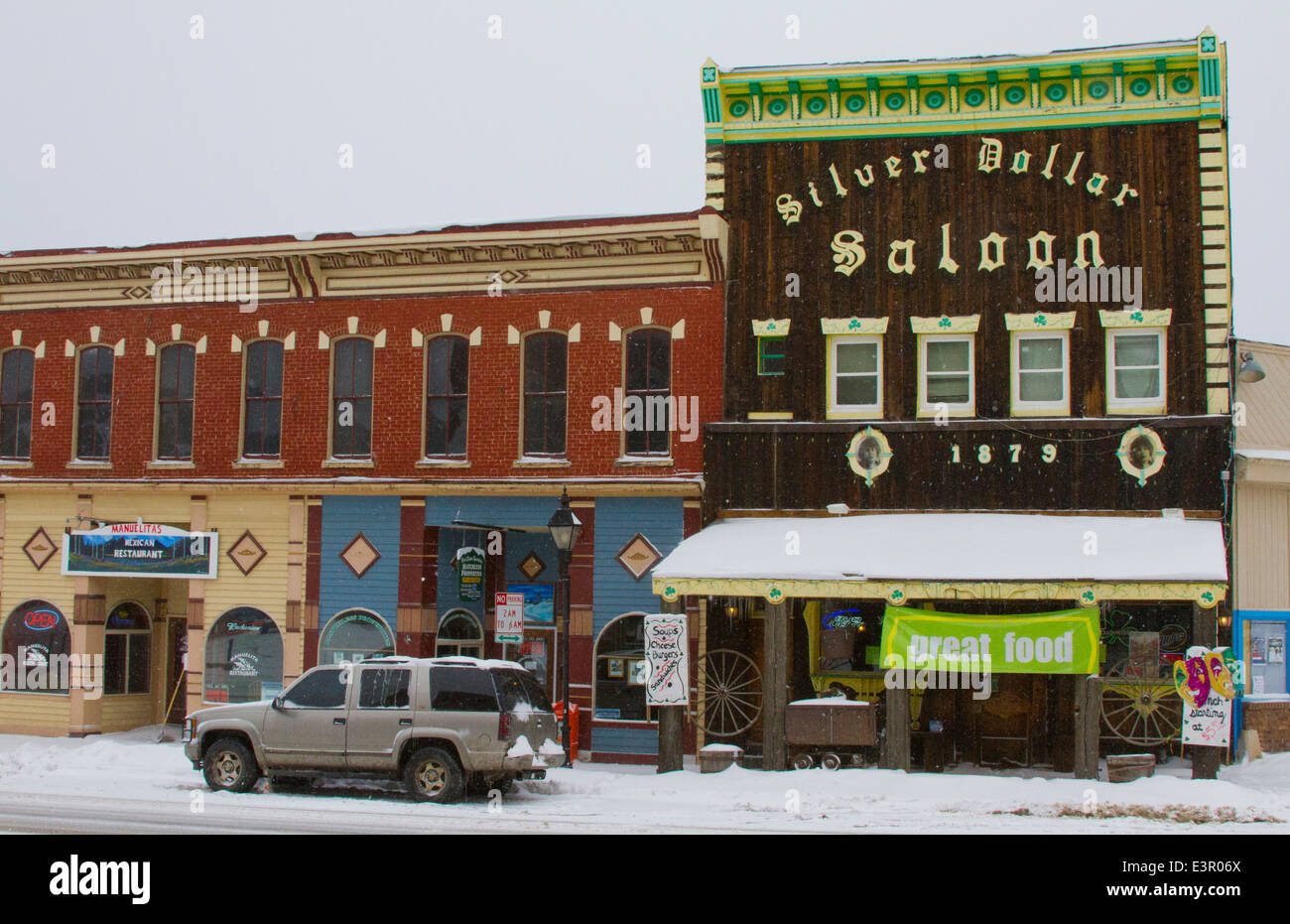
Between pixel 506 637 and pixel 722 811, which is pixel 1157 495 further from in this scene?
pixel 506 637

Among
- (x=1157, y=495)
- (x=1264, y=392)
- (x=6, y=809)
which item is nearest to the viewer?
(x=6, y=809)

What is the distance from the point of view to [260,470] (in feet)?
76.0

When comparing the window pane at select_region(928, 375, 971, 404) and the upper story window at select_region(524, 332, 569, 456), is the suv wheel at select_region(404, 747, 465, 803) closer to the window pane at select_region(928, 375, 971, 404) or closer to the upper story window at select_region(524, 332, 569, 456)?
the upper story window at select_region(524, 332, 569, 456)

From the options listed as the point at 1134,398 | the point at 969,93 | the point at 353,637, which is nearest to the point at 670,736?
the point at 353,637

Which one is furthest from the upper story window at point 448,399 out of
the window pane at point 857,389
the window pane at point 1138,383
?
the window pane at point 1138,383

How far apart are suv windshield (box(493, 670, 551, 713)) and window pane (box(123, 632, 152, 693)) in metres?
11.3

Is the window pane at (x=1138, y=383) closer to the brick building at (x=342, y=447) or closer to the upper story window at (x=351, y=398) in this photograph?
the brick building at (x=342, y=447)

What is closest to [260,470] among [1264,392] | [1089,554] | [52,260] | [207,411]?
[207,411]

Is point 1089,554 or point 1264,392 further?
point 1264,392

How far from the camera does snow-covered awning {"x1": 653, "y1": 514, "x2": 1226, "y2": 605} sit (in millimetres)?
17422

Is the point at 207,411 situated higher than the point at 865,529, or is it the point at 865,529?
the point at 207,411

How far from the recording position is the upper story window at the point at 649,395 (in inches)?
853

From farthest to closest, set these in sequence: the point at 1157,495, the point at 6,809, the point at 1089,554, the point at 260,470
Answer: the point at 260,470 → the point at 1157,495 → the point at 1089,554 → the point at 6,809

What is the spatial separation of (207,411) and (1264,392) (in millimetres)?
17915
